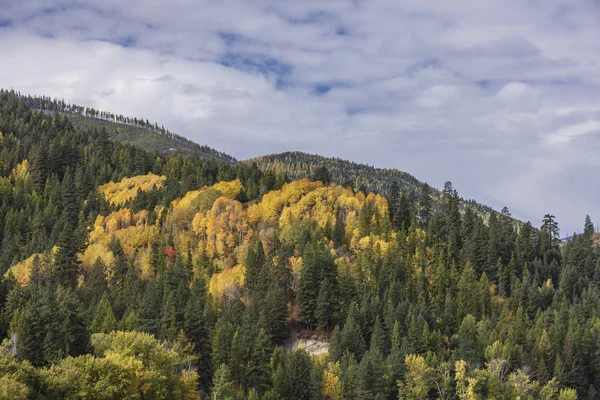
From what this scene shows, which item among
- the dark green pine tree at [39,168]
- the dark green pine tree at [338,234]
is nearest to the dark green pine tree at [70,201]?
the dark green pine tree at [39,168]

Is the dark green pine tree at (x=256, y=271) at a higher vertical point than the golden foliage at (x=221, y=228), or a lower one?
lower

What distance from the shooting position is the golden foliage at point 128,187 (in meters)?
166

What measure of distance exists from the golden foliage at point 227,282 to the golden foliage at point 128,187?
4769 centimetres

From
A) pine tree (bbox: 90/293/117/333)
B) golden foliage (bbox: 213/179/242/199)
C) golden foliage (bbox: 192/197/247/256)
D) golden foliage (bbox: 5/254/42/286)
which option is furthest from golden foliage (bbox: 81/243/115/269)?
golden foliage (bbox: 213/179/242/199)

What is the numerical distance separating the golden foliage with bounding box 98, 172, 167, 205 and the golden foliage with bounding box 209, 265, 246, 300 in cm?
4769

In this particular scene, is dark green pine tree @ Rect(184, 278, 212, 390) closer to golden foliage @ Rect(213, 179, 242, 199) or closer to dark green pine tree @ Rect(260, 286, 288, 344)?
dark green pine tree @ Rect(260, 286, 288, 344)

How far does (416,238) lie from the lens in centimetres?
14075

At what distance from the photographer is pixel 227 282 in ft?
413

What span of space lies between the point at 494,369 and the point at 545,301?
142 feet


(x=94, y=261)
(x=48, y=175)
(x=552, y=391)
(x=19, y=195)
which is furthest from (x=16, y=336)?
(x=48, y=175)

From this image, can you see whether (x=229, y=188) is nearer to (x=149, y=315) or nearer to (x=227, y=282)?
(x=227, y=282)

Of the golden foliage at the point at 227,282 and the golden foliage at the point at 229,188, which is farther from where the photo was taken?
the golden foliage at the point at 229,188

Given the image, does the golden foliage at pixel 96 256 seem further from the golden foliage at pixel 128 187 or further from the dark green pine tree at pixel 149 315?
the dark green pine tree at pixel 149 315

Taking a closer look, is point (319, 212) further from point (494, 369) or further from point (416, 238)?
point (494, 369)
